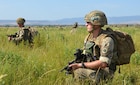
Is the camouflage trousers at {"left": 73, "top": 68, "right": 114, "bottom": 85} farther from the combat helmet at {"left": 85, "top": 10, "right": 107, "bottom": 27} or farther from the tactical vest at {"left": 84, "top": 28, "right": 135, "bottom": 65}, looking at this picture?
the combat helmet at {"left": 85, "top": 10, "right": 107, "bottom": 27}

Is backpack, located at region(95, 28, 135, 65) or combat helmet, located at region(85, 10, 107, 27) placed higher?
combat helmet, located at region(85, 10, 107, 27)

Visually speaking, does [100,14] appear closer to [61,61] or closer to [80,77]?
[80,77]

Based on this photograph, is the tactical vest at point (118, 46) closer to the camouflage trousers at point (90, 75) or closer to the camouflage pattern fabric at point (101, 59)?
the camouflage pattern fabric at point (101, 59)

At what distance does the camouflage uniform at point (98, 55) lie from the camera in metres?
4.71

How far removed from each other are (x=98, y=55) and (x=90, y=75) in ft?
0.94

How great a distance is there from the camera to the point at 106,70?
4.98m

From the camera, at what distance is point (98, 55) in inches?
193

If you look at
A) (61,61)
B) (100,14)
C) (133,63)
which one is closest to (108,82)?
(100,14)

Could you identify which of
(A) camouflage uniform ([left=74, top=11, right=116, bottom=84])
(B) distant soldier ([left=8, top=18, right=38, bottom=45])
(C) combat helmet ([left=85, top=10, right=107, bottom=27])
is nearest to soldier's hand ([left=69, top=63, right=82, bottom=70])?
(A) camouflage uniform ([left=74, top=11, right=116, bottom=84])

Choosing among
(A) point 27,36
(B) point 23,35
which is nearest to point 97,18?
(B) point 23,35

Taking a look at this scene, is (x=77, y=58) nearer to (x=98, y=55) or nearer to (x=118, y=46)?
(x=98, y=55)

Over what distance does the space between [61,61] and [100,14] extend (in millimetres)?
2171

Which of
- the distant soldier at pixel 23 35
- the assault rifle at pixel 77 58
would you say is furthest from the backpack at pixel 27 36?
the assault rifle at pixel 77 58

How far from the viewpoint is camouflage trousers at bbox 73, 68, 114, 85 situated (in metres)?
4.89
